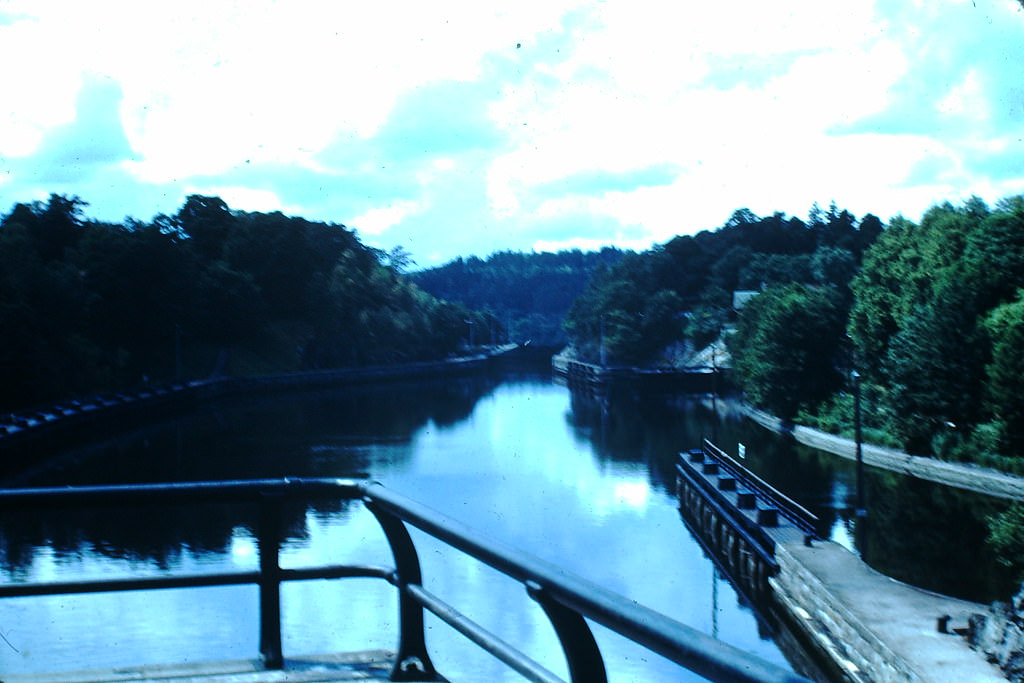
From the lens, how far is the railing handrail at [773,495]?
31.9 meters

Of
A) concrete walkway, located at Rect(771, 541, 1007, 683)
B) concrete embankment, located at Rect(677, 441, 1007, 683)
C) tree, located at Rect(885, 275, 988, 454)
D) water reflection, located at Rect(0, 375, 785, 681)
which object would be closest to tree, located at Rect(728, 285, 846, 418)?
water reflection, located at Rect(0, 375, 785, 681)

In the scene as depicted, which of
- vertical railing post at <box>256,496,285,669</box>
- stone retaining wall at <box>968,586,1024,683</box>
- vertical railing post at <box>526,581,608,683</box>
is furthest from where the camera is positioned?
stone retaining wall at <box>968,586,1024,683</box>

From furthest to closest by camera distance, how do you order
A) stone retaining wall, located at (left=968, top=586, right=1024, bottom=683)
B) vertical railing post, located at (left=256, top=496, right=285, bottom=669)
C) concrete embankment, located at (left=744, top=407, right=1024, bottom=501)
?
concrete embankment, located at (left=744, top=407, right=1024, bottom=501) → stone retaining wall, located at (left=968, top=586, right=1024, bottom=683) → vertical railing post, located at (left=256, top=496, right=285, bottom=669)

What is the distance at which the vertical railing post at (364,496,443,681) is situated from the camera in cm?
356

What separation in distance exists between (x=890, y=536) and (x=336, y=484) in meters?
36.0

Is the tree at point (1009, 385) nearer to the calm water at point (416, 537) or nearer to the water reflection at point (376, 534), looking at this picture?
the calm water at point (416, 537)

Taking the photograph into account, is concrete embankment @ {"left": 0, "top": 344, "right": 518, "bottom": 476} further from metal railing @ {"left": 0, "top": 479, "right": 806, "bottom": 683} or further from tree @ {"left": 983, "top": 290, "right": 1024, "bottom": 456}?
metal railing @ {"left": 0, "top": 479, "right": 806, "bottom": 683}

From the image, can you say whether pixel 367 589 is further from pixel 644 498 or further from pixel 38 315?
pixel 38 315

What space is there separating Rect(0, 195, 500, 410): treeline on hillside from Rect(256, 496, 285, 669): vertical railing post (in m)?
56.0

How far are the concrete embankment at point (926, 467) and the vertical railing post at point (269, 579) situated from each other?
131 feet

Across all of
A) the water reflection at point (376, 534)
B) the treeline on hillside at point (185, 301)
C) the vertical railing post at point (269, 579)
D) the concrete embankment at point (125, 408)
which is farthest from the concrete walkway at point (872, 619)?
the treeline on hillside at point (185, 301)

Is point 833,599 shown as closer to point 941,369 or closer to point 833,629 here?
point 833,629

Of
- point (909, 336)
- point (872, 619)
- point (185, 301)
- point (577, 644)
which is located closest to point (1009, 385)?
point (909, 336)

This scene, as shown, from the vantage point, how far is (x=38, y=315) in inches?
2485
